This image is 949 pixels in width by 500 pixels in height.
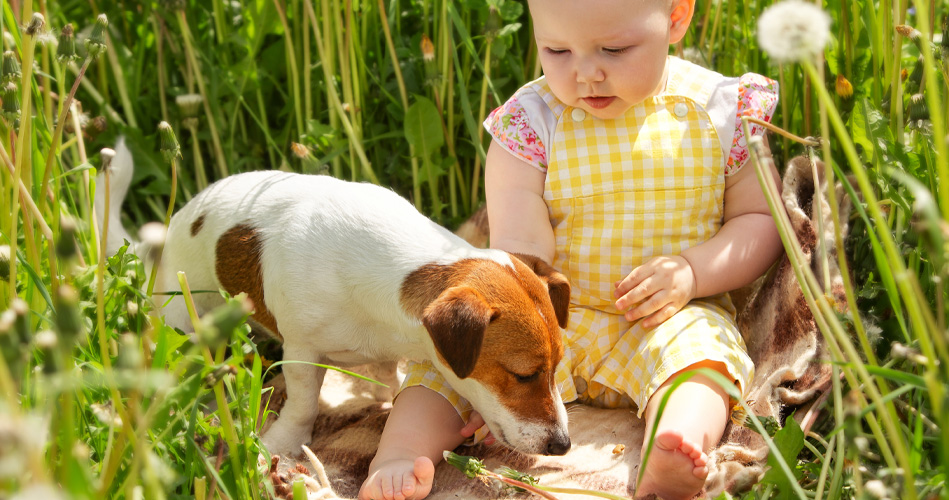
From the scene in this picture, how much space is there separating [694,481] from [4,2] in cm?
184

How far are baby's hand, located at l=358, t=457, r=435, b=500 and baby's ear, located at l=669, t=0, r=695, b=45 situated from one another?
113cm

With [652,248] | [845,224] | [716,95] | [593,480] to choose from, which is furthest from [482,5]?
[593,480]

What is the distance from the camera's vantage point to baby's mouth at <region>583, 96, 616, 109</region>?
6.54 ft

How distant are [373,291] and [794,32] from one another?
110 cm

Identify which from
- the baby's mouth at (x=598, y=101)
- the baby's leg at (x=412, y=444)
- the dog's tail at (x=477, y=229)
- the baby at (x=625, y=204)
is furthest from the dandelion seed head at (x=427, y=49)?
the baby's leg at (x=412, y=444)

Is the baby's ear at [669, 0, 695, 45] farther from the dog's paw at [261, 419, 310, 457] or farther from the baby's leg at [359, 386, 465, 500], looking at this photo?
the dog's paw at [261, 419, 310, 457]

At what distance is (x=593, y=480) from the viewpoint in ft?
5.81

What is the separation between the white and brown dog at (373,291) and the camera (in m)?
1.66

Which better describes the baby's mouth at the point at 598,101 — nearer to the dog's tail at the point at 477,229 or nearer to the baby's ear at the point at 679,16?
the baby's ear at the point at 679,16

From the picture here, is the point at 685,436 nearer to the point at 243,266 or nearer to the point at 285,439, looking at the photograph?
the point at 285,439

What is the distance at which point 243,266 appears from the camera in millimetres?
1993

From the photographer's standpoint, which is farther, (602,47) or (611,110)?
(611,110)

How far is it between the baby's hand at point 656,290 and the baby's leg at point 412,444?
1.54ft

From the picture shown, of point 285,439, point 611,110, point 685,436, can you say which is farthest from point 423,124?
point 685,436
